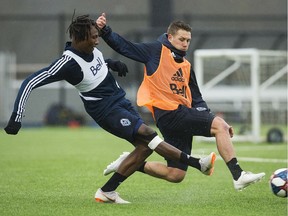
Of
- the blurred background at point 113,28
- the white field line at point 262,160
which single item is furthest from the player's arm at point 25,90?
the blurred background at point 113,28

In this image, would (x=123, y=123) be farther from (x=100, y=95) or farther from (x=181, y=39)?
(x=181, y=39)

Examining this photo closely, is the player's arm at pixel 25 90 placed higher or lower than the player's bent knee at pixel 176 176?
higher

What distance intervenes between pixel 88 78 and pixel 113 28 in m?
20.2

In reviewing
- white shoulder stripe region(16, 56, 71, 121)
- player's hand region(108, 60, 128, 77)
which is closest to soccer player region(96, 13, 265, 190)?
player's hand region(108, 60, 128, 77)

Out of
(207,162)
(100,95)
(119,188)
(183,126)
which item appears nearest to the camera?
(207,162)

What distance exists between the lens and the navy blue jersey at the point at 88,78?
8.40 m

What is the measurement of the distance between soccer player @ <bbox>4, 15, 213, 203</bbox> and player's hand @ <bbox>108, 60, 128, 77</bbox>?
223 millimetres

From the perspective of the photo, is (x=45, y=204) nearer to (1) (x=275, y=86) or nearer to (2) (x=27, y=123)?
(1) (x=275, y=86)

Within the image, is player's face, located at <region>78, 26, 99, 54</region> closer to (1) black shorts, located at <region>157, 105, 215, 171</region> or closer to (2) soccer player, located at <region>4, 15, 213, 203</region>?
(2) soccer player, located at <region>4, 15, 213, 203</region>

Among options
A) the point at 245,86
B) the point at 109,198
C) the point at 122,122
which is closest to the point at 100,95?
the point at 122,122

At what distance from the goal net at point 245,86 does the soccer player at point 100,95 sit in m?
8.67

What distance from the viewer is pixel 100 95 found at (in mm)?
8625

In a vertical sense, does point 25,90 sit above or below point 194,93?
above

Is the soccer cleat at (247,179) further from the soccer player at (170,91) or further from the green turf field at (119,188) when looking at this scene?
the soccer player at (170,91)
